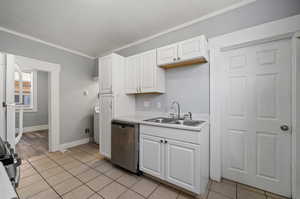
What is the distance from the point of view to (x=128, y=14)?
1.99 m

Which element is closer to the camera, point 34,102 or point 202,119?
point 202,119

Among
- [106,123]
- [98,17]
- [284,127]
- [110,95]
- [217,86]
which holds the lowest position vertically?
[106,123]

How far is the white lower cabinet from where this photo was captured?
4.83 ft

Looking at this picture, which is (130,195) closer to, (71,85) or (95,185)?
(95,185)

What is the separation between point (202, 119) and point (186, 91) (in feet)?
1.78

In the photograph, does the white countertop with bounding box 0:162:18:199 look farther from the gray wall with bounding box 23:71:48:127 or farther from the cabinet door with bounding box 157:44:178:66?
the gray wall with bounding box 23:71:48:127

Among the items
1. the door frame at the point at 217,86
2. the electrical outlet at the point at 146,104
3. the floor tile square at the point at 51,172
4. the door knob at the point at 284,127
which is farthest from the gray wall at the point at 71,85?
the door knob at the point at 284,127

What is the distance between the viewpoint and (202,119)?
78.3 inches

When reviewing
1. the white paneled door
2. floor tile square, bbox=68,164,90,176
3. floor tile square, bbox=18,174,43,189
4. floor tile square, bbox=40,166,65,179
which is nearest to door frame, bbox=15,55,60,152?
floor tile square, bbox=40,166,65,179

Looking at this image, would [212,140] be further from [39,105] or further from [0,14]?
[39,105]

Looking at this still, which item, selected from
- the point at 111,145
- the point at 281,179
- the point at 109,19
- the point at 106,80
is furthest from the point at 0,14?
the point at 281,179

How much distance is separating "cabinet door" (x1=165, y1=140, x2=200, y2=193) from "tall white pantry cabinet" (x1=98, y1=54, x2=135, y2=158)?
1.28m

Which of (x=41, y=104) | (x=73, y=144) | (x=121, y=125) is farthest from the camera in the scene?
(x=41, y=104)

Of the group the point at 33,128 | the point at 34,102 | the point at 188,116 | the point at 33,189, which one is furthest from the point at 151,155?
the point at 34,102
